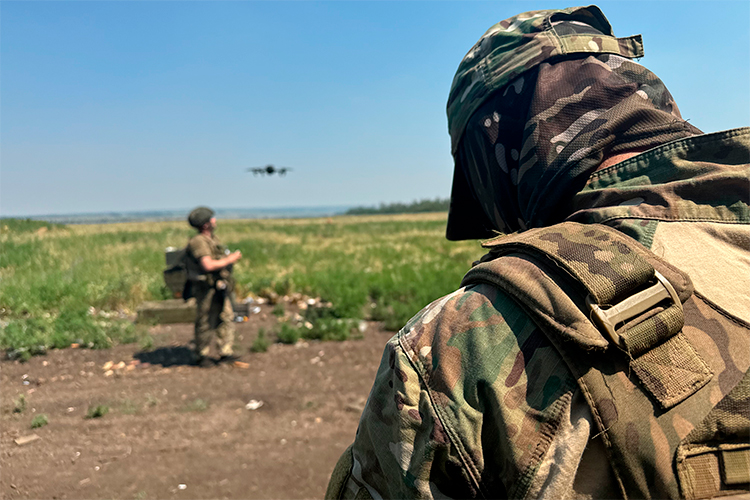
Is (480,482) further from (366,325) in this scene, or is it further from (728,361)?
(366,325)

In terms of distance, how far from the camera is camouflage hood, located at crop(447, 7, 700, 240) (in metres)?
1.37

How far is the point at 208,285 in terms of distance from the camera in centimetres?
661

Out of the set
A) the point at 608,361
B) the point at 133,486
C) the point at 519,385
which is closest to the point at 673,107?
the point at 608,361

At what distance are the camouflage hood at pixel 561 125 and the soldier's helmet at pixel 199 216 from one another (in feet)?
18.7

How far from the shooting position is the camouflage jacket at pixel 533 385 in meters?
0.95

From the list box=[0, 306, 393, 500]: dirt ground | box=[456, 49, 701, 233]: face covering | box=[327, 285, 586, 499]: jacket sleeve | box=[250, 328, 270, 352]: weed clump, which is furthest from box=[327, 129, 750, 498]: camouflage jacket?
box=[250, 328, 270, 352]: weed clump

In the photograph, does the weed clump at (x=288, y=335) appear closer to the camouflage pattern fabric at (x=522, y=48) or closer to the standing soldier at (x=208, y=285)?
the standing soldier at (x=208, y=285)

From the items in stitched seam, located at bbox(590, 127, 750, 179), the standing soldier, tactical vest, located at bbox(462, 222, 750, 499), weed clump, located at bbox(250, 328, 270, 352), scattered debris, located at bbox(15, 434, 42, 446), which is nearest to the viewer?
tactical vest, located at bbox(462, 222, 750, 499)

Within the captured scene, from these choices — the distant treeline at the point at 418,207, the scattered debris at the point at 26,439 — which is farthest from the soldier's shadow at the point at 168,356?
the distant treeline at the point at 418,207

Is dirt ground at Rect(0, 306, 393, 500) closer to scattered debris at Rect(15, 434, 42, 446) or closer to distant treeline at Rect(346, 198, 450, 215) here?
scattered debris at Rect(15, 434, 42, 446)

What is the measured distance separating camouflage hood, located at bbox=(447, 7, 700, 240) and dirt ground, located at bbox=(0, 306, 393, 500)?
3311 mm

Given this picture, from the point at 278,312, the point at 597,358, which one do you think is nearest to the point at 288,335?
the point at 278,312

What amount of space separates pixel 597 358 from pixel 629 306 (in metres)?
0.12

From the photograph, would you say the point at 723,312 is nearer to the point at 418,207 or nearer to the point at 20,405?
the point at 20,405
